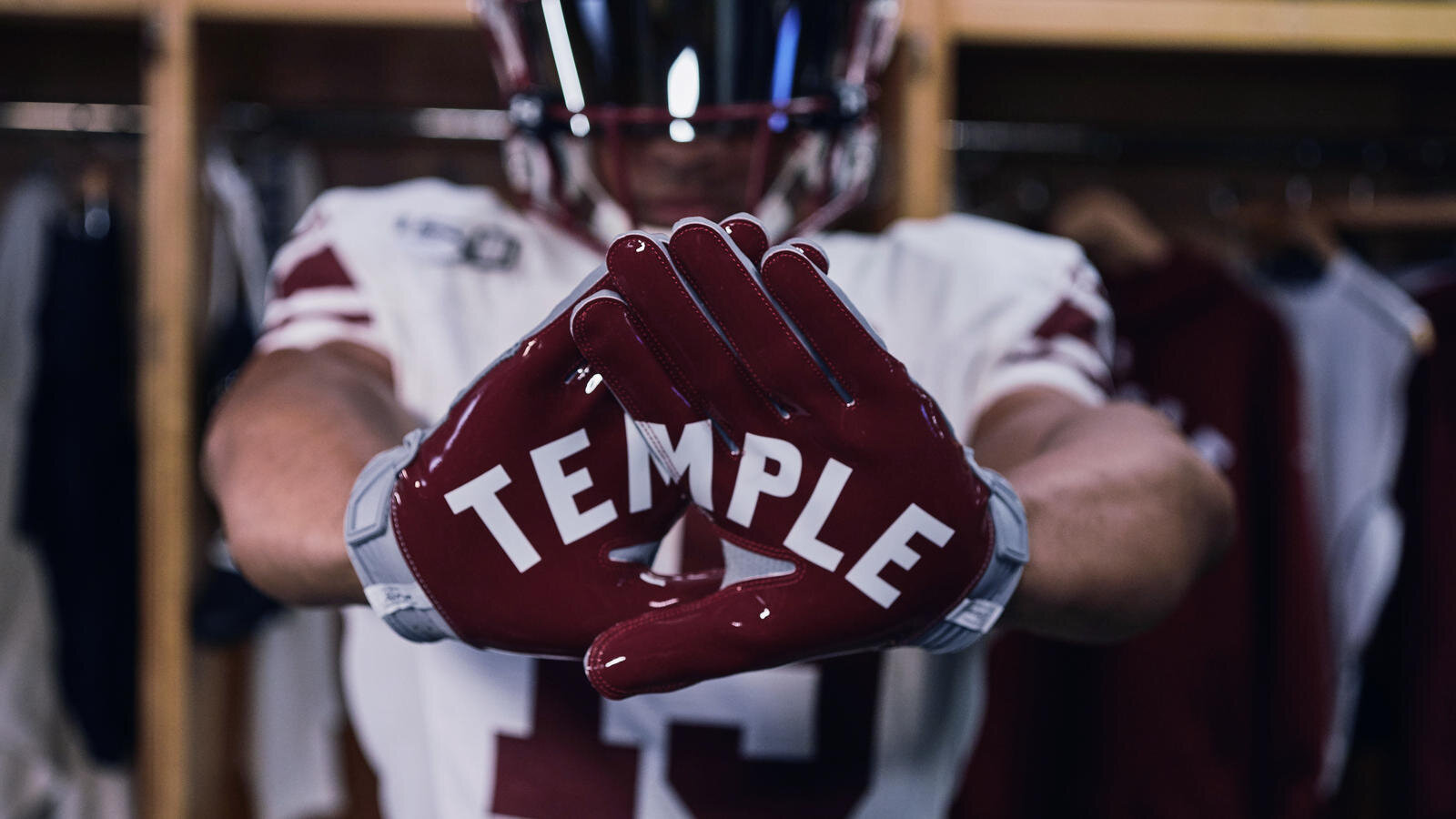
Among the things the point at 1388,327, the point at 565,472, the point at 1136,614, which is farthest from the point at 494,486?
the point at 1388,327

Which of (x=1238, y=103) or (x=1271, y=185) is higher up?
(x=1238, y=103)

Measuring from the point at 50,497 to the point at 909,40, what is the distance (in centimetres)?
108

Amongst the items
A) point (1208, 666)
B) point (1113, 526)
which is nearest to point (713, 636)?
point (1113, 526)

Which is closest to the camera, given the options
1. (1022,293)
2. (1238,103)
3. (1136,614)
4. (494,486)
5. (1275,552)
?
(494,486)

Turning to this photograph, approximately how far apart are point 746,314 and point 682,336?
0.03 metres

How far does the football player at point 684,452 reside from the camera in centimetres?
44

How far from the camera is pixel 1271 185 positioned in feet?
5.25

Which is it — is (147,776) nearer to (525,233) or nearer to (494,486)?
(525,233)

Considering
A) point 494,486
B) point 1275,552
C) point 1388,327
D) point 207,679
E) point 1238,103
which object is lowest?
point 207,679

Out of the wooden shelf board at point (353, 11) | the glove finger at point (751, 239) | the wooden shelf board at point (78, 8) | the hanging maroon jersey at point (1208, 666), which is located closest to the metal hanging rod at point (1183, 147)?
the hanging maroon jersey at point (1208, 666)

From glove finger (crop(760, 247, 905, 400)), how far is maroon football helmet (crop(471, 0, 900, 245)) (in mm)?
386

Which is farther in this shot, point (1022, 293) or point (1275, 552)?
point (1275, 552)

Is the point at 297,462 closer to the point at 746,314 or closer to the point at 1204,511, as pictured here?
the point at 746,314

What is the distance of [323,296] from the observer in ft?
2.59
